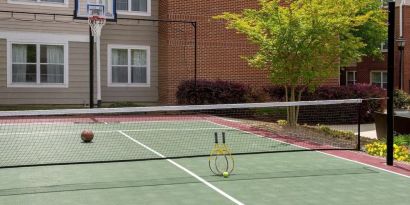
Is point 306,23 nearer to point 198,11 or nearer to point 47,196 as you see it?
point 198,11

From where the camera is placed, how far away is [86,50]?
25.1m

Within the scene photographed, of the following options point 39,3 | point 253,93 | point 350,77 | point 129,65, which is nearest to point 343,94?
point 253,93

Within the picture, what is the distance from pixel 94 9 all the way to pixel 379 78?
2851cm

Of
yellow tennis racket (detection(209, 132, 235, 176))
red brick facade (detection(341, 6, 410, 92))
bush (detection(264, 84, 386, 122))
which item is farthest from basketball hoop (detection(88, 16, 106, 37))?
red brick facade (detection(341, 6, 410, 92))

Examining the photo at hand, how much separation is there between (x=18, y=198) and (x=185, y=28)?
18228mm

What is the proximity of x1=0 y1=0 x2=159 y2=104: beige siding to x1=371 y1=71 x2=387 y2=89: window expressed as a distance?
2326cm

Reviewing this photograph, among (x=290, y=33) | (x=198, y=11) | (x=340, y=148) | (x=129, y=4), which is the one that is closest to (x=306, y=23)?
(x=290, y=33)

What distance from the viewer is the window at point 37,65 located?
23859 millimetres

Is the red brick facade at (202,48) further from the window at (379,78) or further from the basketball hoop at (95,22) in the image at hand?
the window at (379,78)

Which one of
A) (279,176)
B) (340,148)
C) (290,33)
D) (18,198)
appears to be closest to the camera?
(18,198)

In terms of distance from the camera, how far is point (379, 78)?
1697 inches

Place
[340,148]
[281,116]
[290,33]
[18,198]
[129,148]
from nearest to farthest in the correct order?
[18,198]
[129,148]
[340,148]
[290,33]
[281,116]

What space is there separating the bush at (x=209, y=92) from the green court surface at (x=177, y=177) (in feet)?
28.5

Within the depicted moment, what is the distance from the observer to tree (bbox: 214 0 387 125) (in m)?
17.5
